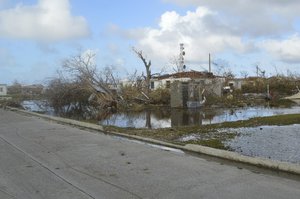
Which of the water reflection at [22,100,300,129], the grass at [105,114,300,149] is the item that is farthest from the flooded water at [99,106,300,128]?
the grass at [105,114,300,149]

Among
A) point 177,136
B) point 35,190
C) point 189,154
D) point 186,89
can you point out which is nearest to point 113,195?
point 35,190

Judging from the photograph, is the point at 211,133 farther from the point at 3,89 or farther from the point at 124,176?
the point at 3,89

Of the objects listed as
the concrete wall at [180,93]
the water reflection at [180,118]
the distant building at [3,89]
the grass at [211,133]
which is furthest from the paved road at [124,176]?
the distant building at [3,89]

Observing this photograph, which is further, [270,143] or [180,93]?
[180,93]

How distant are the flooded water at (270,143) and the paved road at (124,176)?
161cm

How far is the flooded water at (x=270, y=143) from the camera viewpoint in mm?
10945

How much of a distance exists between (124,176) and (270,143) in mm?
5705

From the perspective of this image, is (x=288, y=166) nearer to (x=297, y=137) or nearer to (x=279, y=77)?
(x=297, y=137)

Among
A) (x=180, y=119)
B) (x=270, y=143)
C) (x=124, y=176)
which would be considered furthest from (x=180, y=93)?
(x=124, y=176)

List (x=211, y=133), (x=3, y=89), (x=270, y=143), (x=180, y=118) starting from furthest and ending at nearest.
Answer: (x=3, y=89), (x=180, y=118), (x=211, y=133), (x=270, y=143)

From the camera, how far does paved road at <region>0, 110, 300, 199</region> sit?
7.36m

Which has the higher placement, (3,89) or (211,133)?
(3,89)

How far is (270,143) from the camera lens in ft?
42.2

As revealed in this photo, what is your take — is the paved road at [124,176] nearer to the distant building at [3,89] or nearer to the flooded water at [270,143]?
the flooded water at [270,143]
